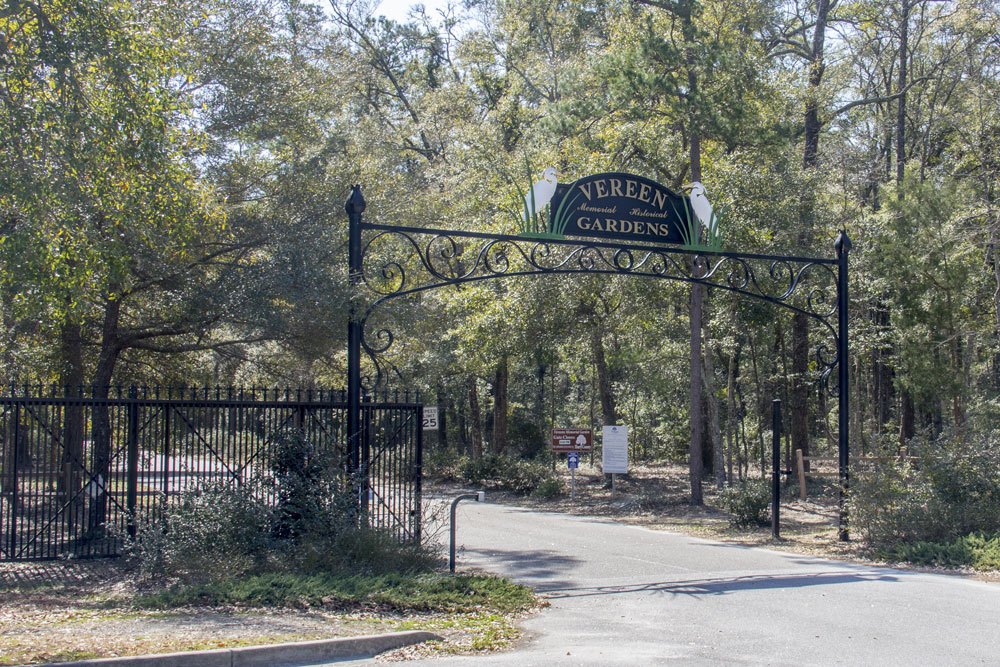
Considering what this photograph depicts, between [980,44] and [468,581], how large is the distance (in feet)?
71.7

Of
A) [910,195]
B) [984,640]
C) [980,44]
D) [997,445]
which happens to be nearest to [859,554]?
[997,445]

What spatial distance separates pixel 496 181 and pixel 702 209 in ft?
39.5

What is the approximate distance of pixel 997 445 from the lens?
47.1 ft

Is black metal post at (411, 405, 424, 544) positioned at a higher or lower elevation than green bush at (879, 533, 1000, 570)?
higher

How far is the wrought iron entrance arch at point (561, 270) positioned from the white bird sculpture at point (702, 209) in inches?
16.3

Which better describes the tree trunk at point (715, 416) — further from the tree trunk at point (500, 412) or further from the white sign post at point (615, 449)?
the tree trunk at point (500, 412)

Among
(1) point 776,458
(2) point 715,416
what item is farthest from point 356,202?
(2) point 715,416

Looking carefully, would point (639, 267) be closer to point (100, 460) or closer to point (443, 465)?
point (100, 460)

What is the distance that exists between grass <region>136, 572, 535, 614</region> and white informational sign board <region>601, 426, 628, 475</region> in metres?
14.4

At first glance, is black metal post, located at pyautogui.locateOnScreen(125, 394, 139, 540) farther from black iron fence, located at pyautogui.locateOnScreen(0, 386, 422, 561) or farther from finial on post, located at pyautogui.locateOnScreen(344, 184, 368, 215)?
finial on post, located at pyautogui.locateOnScreen(344, 184, 368, 215)

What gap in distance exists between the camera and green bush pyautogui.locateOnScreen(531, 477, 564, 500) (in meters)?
26.4

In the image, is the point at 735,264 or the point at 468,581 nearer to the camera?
the point at 468,581

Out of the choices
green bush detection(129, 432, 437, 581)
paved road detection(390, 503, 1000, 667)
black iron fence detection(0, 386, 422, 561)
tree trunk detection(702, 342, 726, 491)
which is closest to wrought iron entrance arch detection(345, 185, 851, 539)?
black iron fence detection(0, 386, 422, 561)

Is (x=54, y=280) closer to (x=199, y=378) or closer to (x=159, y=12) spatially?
(x=159, y=12)
